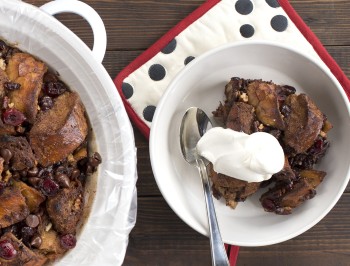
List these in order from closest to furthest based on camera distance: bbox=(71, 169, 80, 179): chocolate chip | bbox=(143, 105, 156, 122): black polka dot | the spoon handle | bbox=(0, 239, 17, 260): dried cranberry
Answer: bbox=(0, 239, 17, 260): dried cranberry, bbox=(71, 169, 80, 179): chocolate chip, the spoon handle, bbox=(143, 105, 156, 122): black polka dot

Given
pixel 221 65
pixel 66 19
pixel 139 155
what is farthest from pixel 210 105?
pixel 66 19

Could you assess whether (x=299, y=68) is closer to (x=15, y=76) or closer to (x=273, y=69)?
(x=273, y=69)

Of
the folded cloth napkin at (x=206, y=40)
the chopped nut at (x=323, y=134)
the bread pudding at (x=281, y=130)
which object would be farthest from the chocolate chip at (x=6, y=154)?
the chopped nut at (x=323, y=134)

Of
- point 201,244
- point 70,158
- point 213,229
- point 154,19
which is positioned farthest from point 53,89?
point 201,244

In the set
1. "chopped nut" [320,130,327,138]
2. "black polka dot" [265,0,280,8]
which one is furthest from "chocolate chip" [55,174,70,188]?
"black polka dot" [265,0,280,8]

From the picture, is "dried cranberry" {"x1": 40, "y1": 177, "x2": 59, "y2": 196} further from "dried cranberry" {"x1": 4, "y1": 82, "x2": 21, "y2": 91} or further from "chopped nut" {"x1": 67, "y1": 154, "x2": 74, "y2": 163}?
"dried cranberry" {"x1": 4, "y1": 82, "x2": 21, "y2": 91}

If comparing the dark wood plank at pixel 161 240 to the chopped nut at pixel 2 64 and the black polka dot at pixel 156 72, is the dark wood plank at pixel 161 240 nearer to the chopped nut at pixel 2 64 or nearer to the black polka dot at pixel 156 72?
the black polka dot at pixel 156 72

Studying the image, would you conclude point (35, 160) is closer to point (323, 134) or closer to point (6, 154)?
point (6, 154)
